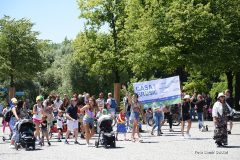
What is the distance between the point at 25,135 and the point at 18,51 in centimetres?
3847

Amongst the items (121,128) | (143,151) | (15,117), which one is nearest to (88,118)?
(121,128)

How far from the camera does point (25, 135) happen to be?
18375 millimetres

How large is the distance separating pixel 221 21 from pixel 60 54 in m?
55.1

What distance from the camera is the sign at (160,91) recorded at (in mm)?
23234

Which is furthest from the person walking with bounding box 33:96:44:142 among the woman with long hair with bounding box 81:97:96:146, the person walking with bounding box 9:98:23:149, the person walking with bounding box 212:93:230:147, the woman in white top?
the person walking with bounding box 212:93:230:147

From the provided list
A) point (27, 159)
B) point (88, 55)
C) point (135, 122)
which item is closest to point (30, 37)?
point (88, 55)

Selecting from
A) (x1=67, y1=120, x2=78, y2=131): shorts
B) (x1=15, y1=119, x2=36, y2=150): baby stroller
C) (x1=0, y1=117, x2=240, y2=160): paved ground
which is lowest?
(x1=0, y1=117, x2=240, y2=160): paved ground

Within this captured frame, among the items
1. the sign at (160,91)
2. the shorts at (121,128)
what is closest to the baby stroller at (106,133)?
the shorts at (121,128)

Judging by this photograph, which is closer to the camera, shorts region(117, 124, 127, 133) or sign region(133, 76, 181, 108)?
shorts region(117, 124, 127, 133)

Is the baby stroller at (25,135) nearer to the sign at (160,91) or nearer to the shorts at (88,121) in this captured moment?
the shorts at (88,121)

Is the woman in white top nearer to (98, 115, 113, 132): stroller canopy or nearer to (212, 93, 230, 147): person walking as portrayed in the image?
(98, 115, 113, 132): stroller canopy

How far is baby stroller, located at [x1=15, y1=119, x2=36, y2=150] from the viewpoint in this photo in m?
18.3

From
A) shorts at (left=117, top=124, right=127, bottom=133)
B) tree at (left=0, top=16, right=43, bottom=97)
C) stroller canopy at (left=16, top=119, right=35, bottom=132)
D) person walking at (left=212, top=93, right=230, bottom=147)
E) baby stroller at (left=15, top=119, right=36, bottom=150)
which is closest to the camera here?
person walking at (left=212, top=93, right=230, bottom=147)

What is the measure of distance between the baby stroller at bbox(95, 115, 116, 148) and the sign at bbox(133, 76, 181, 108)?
15.5ft
